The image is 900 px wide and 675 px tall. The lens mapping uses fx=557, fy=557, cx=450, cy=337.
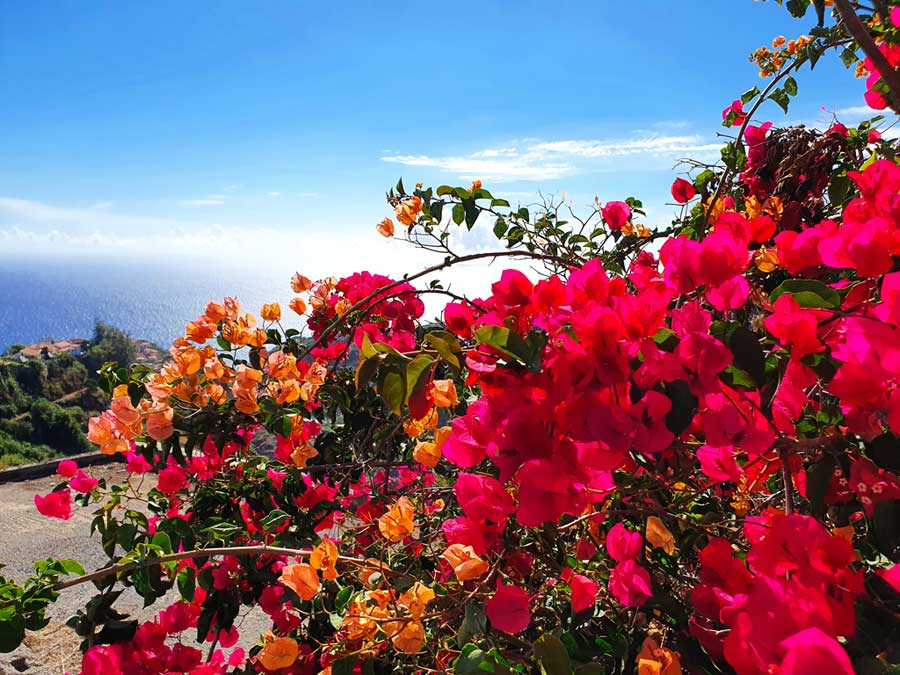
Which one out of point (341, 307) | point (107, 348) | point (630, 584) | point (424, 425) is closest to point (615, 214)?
point (341, 307)

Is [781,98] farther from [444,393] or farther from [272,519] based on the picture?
[272,519]

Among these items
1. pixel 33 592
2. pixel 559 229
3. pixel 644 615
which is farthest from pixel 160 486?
pixel 559 229

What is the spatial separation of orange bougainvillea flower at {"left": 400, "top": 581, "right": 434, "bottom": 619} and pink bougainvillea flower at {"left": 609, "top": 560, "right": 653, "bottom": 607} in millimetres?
178

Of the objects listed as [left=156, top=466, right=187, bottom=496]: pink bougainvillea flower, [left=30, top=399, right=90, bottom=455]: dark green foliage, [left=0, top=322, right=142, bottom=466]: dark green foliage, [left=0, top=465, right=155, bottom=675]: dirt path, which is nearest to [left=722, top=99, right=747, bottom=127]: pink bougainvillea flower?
[left=156, top=466, right=187, bottom=496]: pink bougainvillea flower

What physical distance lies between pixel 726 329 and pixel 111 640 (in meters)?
0.98

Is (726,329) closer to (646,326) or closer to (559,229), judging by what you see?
(646,326)

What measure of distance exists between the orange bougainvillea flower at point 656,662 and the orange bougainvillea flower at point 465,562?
5.7 inches

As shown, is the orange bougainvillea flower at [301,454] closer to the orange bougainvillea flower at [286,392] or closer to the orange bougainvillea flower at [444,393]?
the orange bougainvillea flower at [286,392]

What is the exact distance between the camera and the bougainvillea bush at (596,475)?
0.37 m

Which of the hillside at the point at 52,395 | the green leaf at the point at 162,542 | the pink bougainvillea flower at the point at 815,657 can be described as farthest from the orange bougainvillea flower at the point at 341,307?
the hillside at the point at 52,395

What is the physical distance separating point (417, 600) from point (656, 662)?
230 mm

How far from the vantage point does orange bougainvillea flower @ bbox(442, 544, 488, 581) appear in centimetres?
51

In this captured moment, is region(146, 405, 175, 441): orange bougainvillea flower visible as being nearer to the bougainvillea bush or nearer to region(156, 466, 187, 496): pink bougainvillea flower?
the bougainvillea bush

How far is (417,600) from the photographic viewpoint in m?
0.55
